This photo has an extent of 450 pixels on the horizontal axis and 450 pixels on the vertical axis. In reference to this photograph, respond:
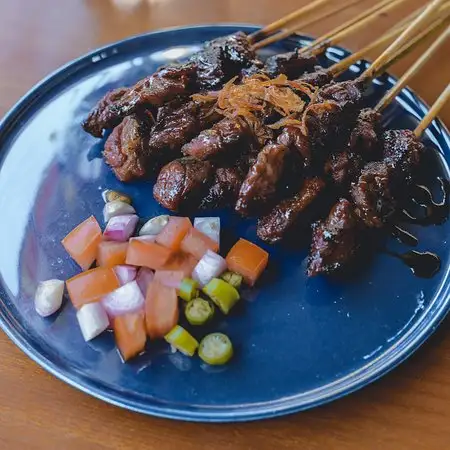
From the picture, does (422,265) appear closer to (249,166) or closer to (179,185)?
(249,166)

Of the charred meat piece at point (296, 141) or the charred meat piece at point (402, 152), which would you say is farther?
the charred meat piece at point (402, 152)

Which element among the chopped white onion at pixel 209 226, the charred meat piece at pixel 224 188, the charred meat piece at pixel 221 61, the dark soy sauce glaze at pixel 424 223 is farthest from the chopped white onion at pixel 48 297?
the dark soy sauce glaze at pixel 424 223

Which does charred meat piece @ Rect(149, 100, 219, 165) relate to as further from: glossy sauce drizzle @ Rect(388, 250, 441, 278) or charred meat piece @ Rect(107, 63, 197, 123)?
glossy sauce drizzle @ Rect(388, 250, 441, 278)

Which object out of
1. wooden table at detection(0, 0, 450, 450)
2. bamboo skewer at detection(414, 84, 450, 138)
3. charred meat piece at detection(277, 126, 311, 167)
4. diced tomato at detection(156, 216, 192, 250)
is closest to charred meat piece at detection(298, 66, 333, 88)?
charred meat piece at detection(277, 126, 311, 167)

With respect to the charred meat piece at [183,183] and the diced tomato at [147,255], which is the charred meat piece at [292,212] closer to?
the charred meat piece at [183,183]

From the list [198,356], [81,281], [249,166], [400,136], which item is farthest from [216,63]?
[198,356]

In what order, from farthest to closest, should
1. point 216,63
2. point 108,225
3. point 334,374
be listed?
point 216,63 → point 108,225 → point 334,374
